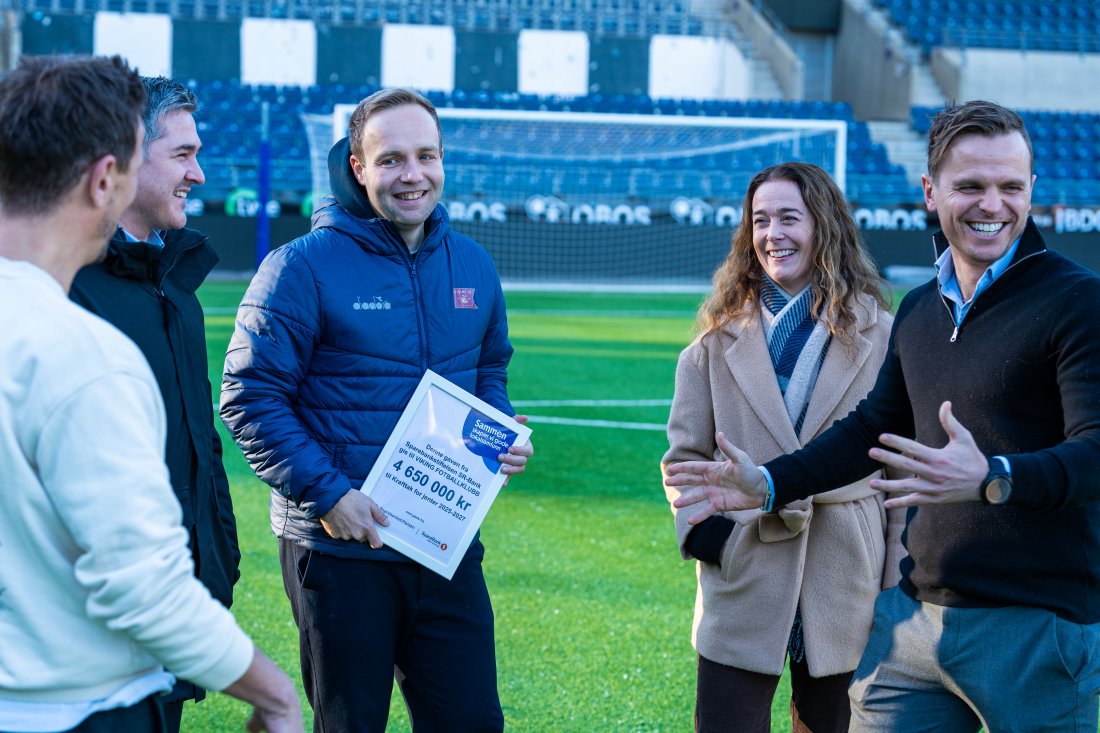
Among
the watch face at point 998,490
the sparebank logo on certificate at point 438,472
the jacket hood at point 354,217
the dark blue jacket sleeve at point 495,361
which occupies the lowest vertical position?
the sparebank logo on certificate at point 438,472

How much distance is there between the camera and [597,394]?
11.6 m

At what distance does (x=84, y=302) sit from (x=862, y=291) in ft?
7.00

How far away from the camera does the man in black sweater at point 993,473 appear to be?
2.41 metres

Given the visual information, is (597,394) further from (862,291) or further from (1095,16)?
(1095,16)

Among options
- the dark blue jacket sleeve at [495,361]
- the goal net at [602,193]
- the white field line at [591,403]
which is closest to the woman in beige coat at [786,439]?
the dark blue jacket sleeve at [495,361]

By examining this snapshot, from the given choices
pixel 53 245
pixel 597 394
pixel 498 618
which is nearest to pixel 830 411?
pixel 53 245

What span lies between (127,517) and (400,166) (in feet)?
5.49

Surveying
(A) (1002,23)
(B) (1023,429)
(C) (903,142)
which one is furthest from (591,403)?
(A) (1002,23)

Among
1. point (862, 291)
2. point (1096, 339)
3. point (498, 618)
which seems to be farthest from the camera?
point (498, 618)

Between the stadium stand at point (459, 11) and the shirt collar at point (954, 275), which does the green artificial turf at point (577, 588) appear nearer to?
the shirt collar at point (954, 275)

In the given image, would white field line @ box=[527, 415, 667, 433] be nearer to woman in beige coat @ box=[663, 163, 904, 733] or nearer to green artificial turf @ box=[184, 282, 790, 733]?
green artificial turf @ box=[184, 282, 790, 733]

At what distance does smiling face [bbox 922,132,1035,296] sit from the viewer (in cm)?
268

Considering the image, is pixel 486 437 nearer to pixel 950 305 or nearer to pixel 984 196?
pixel 950 305

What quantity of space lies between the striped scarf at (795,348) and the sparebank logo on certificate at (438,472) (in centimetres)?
76
